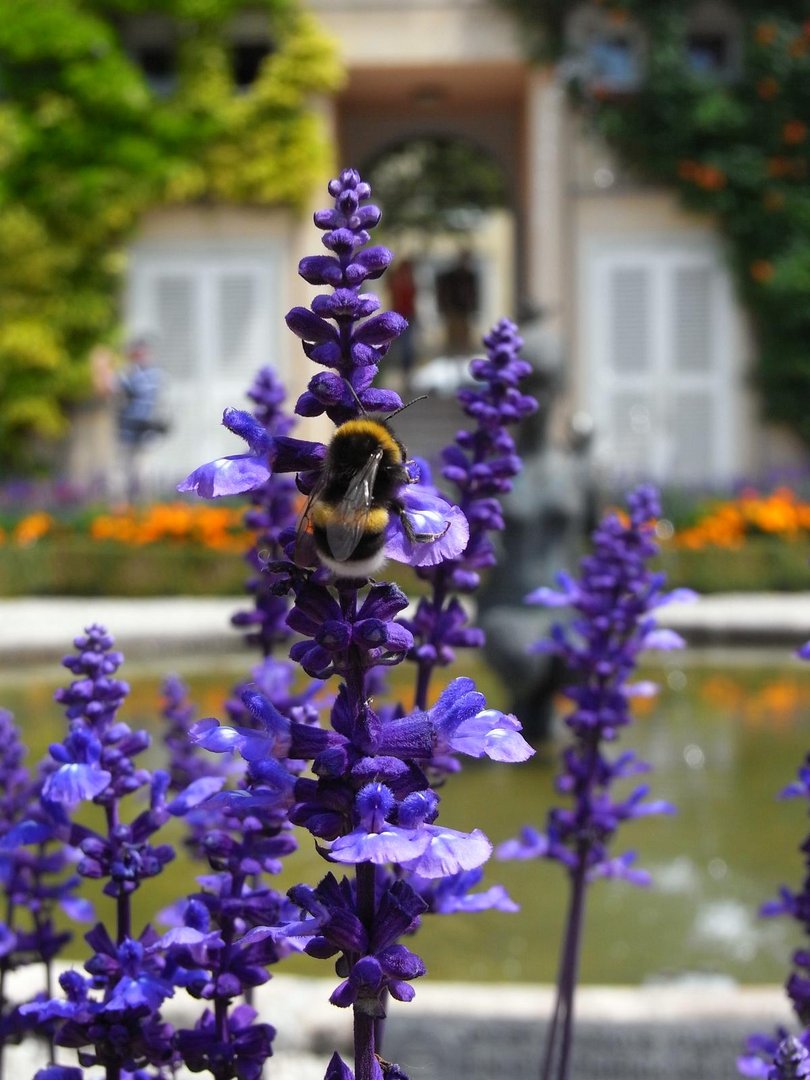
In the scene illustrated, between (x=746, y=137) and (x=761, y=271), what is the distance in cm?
153

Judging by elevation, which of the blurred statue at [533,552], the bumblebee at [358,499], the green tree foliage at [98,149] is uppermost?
the green tree foliage at [98,149]

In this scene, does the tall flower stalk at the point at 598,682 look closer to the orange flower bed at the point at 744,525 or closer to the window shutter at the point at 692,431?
the orange flower bed at the point at 744,525

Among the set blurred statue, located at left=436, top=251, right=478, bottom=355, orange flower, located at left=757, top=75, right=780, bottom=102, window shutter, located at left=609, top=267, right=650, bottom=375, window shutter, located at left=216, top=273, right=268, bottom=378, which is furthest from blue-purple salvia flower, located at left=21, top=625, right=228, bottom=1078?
blurred statue, located at left=436, top=251, right=478, bottom=355

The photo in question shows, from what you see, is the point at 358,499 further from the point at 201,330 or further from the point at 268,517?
the point at 201,330

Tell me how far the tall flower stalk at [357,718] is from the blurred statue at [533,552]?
17.3 feet

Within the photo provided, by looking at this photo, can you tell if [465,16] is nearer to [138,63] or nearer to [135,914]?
[138,63]

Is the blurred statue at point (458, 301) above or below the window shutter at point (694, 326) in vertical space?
above

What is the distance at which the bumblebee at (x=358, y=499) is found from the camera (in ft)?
3.95

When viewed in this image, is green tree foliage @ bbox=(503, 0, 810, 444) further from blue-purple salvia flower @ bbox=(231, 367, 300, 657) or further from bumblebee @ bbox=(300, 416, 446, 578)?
bumblebee @ bbox=(300, 416, 446, 578)

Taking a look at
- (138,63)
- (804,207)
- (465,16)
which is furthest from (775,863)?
(138,63)

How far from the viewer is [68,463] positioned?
16.8 meters

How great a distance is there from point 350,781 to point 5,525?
495 inches

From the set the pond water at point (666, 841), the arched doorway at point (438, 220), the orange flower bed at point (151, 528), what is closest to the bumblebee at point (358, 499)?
the pond water at point (666, 841)

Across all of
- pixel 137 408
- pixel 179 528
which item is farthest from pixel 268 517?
pixel 137 408
